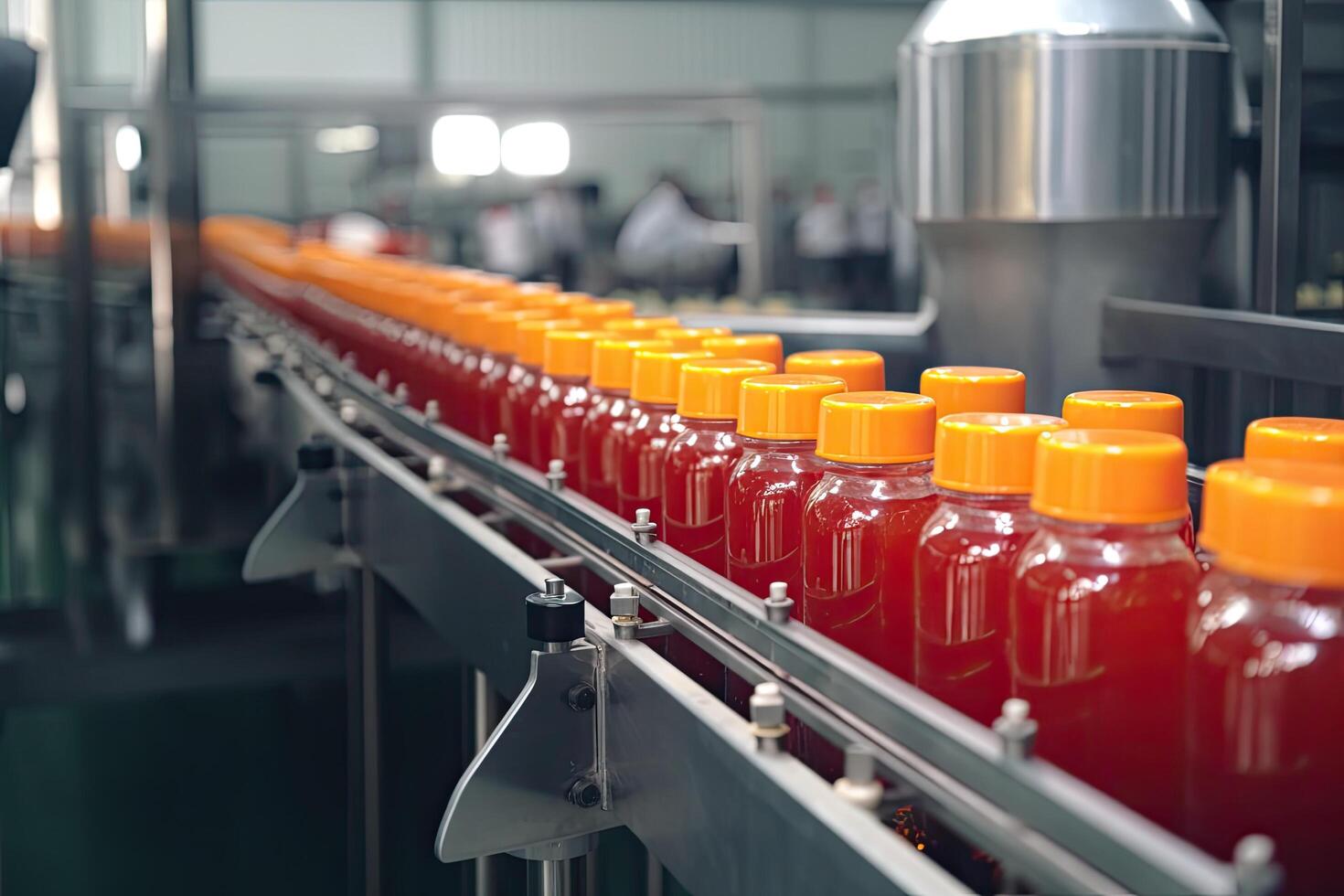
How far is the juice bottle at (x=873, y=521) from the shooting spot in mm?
656

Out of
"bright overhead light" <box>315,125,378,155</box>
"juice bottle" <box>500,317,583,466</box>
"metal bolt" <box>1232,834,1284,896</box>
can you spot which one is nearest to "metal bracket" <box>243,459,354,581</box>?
"juice bottle" <box>500,317,583,466</box>

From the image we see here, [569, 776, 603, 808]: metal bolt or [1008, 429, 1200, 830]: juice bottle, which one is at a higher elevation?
[1008, 429, 1200, 830]: juice bottle

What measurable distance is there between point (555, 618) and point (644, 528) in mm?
81

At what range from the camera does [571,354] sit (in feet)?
3.52

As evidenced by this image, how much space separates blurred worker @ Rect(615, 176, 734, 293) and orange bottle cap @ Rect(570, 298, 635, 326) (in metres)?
5.32

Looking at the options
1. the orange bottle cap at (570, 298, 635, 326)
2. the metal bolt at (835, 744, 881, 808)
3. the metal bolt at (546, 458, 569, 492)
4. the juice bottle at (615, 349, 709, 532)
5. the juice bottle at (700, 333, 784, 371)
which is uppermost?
the orange bottle cap at (570, 298, 635, 326)

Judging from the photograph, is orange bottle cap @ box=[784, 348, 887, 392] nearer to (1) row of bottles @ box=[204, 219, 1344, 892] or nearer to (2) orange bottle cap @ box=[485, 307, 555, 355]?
(1) row of bottles @ box=[204, 219, 1344, 892]

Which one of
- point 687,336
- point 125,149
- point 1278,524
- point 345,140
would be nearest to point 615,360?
point 687,336

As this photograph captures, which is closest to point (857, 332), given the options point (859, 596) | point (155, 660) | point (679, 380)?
point (679, 380)

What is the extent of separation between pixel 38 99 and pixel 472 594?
3.73 metres

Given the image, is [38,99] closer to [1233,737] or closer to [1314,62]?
[1314,62]

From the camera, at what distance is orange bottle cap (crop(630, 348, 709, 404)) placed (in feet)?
2.93

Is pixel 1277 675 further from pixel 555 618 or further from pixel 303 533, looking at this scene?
pixel 303 533

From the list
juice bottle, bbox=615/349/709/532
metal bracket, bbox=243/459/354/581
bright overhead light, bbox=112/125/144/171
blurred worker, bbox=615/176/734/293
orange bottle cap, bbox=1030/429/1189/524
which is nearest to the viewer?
orange bottle cap, bbox=1030/429/1189/524
